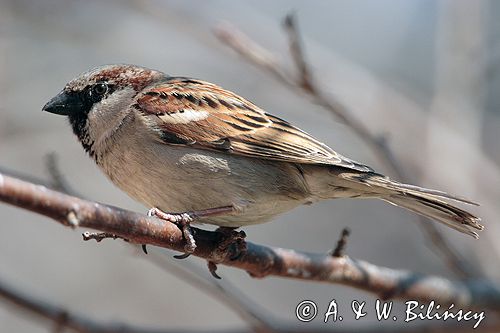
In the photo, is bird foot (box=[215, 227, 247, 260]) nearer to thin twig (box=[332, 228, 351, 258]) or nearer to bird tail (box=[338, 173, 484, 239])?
thin twig (box=[332, 228, 351, 258])

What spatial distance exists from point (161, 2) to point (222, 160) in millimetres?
2515

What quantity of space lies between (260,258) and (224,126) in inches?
30.7

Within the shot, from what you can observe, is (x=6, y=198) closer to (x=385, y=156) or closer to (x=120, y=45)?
(x=385, y=156)

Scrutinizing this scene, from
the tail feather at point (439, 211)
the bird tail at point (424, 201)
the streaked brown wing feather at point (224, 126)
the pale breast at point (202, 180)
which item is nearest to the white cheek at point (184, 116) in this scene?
the streaked brown wing feather at point (224, 126)

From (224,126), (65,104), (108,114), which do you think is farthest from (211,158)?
(65,104)

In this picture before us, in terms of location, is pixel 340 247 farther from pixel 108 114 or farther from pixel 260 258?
pixel 108 114

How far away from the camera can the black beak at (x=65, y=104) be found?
3785mm

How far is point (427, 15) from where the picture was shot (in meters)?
9.24

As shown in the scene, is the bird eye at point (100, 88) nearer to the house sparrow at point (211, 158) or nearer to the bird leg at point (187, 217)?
the house sparrow at point (211, 158)

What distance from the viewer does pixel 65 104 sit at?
3816 mm

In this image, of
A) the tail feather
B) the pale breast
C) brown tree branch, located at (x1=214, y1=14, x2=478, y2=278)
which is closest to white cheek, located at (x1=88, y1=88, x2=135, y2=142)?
the pale breast

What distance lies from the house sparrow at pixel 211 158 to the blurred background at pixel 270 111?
59 centimetres

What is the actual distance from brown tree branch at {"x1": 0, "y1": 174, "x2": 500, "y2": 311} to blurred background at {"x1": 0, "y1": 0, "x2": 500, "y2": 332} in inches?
17.9

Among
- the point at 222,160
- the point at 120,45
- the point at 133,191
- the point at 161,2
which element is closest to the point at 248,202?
the point at 222,160
